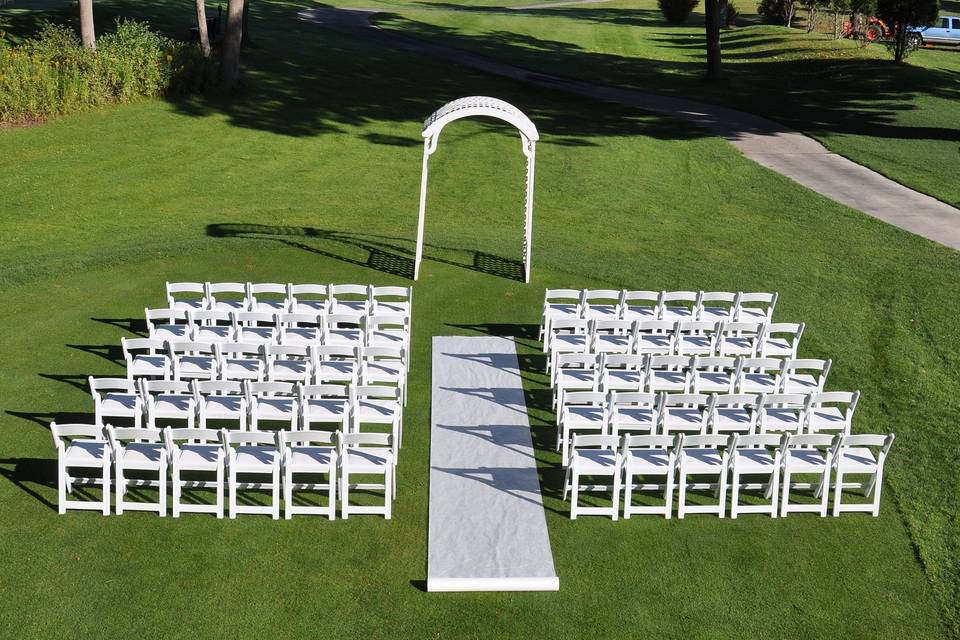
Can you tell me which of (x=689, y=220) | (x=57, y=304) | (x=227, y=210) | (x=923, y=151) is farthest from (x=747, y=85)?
(x=57, y=304)

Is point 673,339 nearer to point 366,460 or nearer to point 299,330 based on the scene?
point 299,330

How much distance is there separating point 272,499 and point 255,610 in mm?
1991

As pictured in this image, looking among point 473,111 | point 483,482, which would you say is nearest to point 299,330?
point 483,482

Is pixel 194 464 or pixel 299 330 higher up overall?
pixel 299 330

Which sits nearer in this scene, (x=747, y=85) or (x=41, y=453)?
(x=41, y=453)

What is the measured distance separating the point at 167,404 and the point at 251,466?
6.79 feet

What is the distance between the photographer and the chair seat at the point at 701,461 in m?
11.8

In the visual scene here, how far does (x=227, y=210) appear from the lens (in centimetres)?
2498

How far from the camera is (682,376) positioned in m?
14.5

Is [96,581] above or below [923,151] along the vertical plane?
below

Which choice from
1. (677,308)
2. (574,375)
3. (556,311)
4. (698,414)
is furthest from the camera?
(677,308)

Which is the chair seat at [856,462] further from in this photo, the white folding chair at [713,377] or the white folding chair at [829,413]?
the white folding chair at [713,377]

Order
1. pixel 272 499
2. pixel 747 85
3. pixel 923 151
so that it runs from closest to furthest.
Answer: pixel 272 499
pixel 923 151
pixel 747 85

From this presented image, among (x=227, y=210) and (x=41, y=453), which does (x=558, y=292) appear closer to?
(x=41, y=453)
